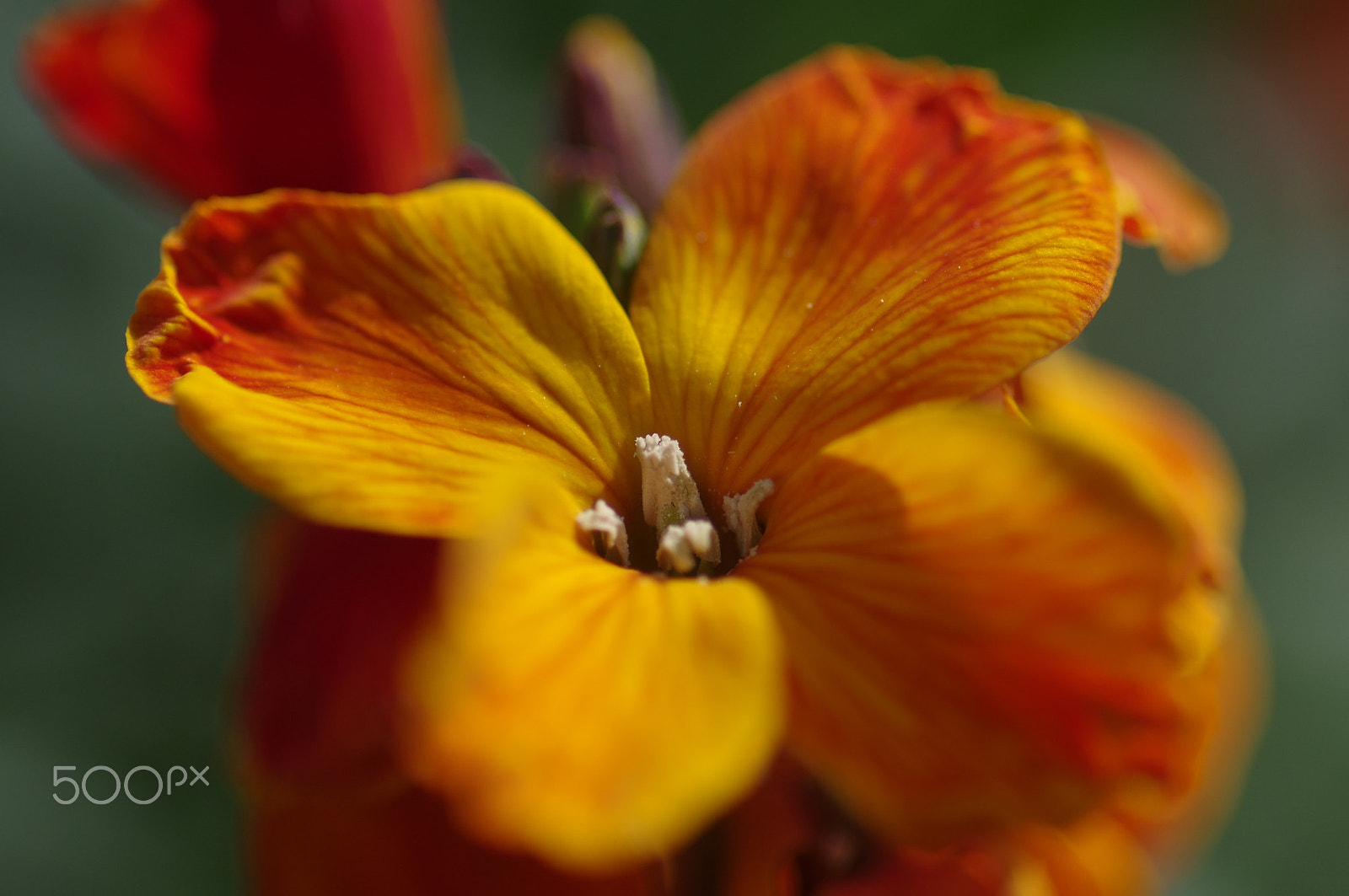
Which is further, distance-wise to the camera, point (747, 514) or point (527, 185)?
point (527, 185)

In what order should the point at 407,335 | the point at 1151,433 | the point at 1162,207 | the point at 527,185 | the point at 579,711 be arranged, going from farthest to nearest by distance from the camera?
the point at 527,185
the point at 1151,433
the point at 1162,207
the point at 407,335
the point at 579,711

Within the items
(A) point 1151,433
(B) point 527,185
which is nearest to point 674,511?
(A) point 1151,433

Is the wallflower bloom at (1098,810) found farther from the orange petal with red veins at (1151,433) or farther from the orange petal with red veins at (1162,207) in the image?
the orange petal with red veins at (1162,207)

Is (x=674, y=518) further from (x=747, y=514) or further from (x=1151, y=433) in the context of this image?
(x=1151, y=433)

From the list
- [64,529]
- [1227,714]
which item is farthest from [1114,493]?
[64,529]

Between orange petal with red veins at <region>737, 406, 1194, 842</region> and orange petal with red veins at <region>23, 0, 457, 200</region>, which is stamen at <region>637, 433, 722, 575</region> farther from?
orange petal with red veins at <region>23, 0, 457, 200</region>

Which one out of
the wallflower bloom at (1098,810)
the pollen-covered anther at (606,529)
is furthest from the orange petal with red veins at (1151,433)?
the pollen-covered anther at (606,529)

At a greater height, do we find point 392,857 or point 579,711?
point 579,711

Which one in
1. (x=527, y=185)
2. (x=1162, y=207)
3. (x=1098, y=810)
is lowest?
(x=527, y=185)
